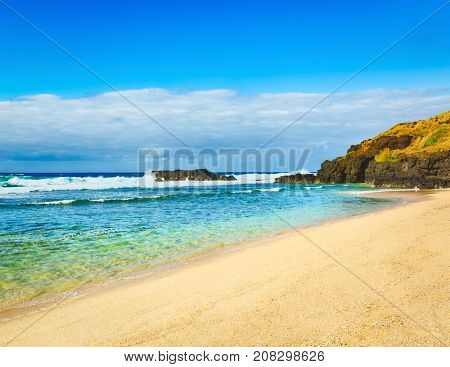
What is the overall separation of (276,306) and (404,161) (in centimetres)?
3611

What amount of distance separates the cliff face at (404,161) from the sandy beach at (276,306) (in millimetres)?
28691

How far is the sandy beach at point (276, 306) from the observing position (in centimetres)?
376

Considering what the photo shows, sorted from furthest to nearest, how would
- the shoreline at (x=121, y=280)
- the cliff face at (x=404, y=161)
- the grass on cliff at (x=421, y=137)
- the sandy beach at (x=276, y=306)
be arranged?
the grass on cliff at (x=421, y=137), the cliff face at (x=404, y=161), the shoreline at (x=121, y=280), the sandy beach at (x=276, y=306)

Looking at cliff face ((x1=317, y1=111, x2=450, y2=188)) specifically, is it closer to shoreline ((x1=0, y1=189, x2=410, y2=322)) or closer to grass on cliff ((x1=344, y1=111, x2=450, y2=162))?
grass on cliff ((x1=344, y1=111, x2=450, y2=162))

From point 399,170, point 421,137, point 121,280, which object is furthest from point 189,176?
point 121,280

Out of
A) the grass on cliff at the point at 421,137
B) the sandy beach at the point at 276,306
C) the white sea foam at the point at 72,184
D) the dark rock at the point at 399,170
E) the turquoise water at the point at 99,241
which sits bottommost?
the white sea foam at the point at 72,184

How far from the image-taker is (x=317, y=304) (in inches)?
176

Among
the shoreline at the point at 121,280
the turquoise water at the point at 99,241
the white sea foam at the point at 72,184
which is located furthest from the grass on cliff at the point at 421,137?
the shoreline at the point at 121,280

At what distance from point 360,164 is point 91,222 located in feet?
137

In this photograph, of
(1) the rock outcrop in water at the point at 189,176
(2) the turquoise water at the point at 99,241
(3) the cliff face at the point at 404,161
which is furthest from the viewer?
(1) the rock outcrop in water at the point at 189,176

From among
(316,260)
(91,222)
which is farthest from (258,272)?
(91,222)

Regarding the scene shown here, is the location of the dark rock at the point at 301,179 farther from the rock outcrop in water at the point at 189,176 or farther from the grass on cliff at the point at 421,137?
the rock outcrop in water at the point at 189,176

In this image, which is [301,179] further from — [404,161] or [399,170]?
[404,161]

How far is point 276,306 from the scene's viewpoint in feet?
14.9
